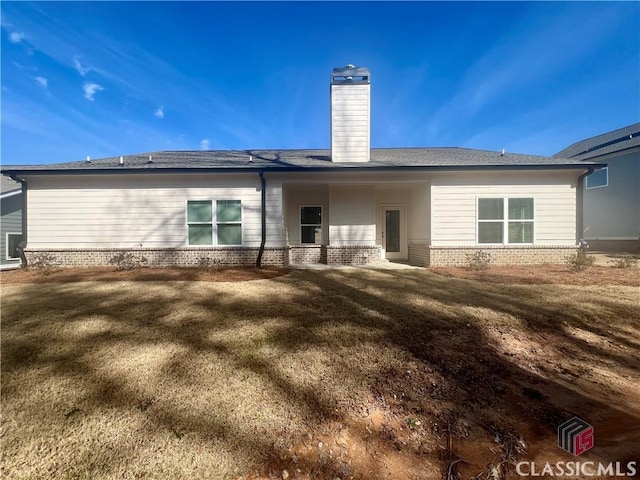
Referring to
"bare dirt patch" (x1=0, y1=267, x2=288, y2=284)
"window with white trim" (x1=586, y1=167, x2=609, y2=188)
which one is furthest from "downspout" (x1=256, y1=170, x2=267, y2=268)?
"window with white trim" (x1=586, y1=167, x2=609, y2=188)

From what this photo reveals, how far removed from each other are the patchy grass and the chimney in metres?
7.04

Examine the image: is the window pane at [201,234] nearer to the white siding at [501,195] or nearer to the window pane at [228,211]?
the window pane at [228,211]

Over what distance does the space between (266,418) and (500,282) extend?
252 inches

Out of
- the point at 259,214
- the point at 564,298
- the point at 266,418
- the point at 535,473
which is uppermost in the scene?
the point at 259,214

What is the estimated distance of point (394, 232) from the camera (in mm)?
11742

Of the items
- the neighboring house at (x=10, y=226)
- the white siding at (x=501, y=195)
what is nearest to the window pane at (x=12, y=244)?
the neighboring house at (x=10, y=226)

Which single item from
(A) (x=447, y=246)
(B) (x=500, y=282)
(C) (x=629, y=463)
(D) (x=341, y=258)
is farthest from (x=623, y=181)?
(C) (x=629, y=463)

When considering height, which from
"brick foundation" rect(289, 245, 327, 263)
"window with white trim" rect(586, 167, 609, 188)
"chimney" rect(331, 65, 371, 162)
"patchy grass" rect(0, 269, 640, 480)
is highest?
"chimney" rect(331, 65, 371, 162)

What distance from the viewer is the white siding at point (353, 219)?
10.4 m

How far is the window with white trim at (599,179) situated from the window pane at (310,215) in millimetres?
16334

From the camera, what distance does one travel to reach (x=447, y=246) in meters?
9.54

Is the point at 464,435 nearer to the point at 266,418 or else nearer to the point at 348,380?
the point at 348,380

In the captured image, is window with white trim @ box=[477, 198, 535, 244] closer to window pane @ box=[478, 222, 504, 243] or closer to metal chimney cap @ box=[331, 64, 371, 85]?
window pane @ box=[478, 222, 504, 243]

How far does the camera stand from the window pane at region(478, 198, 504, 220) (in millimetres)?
9578
